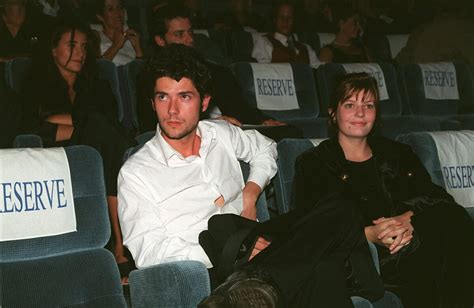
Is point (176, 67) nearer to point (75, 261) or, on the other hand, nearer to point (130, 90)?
point (75, 261)

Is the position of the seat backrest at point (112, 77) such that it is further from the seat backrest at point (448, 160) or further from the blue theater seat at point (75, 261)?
the seat backrest at point (448, 160)

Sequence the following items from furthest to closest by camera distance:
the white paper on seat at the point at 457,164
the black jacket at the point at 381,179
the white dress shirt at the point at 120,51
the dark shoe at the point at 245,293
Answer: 1. the white dress shirt at the point at 120,51
2. the white paper on seat at the point at 457,164
3. the black jacket at the point at 381,179
4. the dark shoe at the point at 245,293

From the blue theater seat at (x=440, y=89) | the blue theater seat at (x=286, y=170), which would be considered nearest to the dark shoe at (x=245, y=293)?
the blue theater seat at (x=286, y=170)

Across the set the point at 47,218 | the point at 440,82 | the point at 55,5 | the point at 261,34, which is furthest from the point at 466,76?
the point at 47,218

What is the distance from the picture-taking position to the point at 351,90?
3064 mm

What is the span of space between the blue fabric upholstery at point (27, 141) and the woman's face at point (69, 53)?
59cm

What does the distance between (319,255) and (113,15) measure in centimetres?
323

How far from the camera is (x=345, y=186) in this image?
2.88m

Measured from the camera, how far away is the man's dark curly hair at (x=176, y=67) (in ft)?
8.73

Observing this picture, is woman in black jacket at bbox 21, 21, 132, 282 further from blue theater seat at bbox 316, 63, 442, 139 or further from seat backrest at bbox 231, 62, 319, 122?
blue theater seat at bbox 316, 63, 442, 139

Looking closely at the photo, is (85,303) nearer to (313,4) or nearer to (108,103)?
(108,103)

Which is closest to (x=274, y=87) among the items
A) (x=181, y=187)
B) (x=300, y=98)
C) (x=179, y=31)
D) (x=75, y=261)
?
(x=300, y=98)

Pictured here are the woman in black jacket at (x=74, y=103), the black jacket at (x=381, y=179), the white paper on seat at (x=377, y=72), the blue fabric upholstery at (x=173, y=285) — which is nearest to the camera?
the blue fabric upholstery at (x=173, y=285)

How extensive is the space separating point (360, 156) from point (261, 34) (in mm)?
2640
